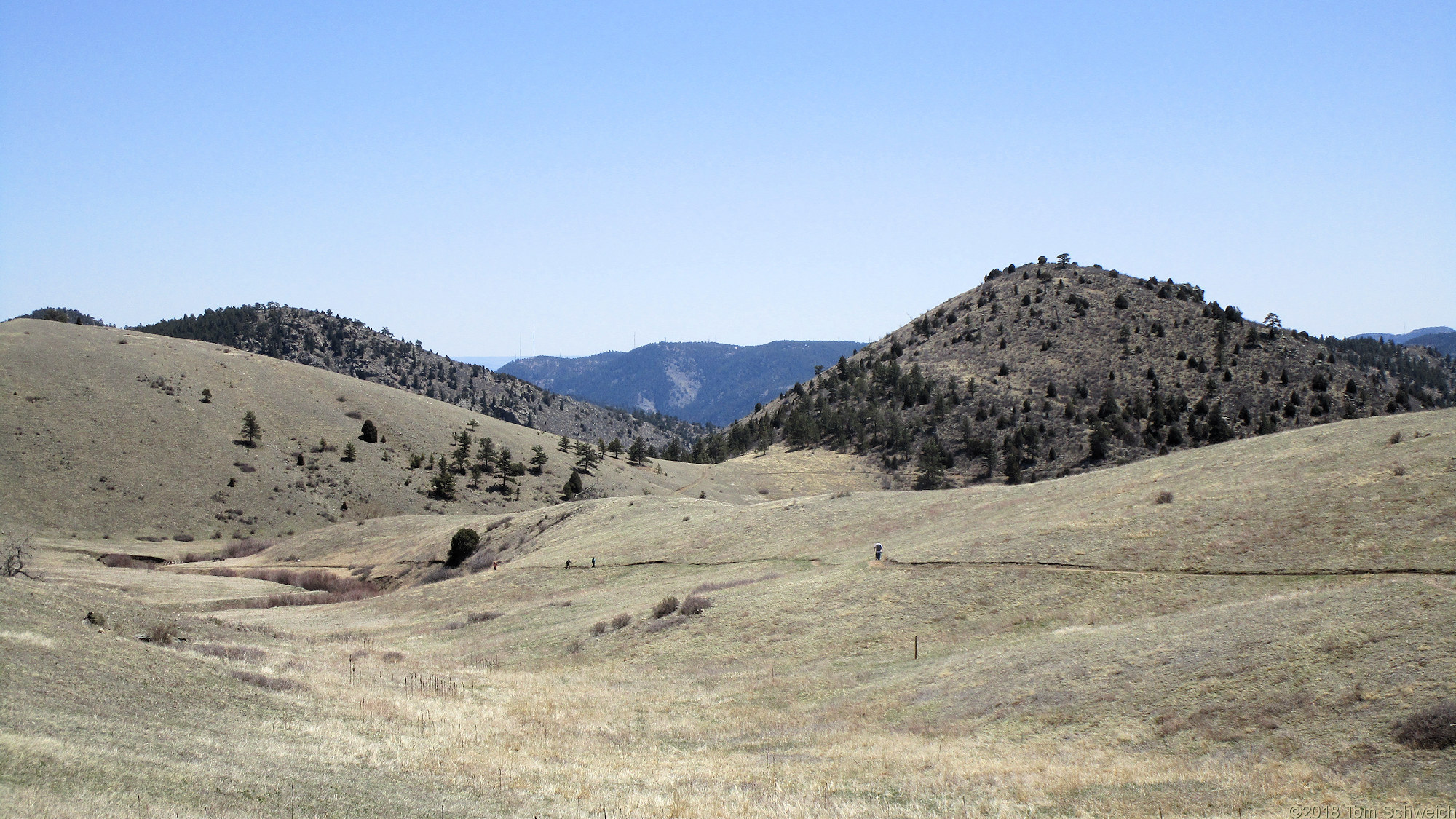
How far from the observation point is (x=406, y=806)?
11906mm

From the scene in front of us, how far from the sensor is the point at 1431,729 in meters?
12.2

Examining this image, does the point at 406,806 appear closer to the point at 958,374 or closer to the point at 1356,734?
the point at 1356,734

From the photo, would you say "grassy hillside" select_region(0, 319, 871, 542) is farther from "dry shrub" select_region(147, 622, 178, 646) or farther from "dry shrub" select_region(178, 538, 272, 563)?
"dry shrub" select_region(147, 622, 178, 646)

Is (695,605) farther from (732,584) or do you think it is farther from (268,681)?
(268,681)

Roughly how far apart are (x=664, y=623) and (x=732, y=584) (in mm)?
4877

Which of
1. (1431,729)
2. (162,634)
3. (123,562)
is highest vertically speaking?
(1431,729)

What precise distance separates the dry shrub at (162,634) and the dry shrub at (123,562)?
129 ft

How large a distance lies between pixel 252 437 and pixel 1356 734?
93.0 meters

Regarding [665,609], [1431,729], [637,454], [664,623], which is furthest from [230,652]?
[637,454]

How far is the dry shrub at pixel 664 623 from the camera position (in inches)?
1108

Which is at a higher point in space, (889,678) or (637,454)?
(637,454)

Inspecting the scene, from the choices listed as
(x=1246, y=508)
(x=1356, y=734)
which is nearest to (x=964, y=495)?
(x=1246, y=508)

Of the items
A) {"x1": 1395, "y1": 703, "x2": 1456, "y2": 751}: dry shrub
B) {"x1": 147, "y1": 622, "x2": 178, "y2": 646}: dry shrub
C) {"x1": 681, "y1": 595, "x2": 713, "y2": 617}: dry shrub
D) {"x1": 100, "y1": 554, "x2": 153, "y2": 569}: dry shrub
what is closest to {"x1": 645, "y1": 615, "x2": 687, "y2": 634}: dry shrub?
{"x1": 681, "y1": 595, "x2": 713, "y2": 617}: dry shrub

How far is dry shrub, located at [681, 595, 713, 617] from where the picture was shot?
29.0 metres
